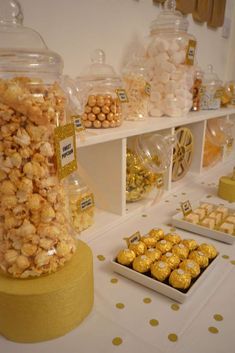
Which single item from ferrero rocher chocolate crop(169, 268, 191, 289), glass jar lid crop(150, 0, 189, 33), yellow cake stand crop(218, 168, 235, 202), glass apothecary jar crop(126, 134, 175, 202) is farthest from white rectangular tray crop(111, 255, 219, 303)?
glass jar lid crop(150, 0, 189, 33)

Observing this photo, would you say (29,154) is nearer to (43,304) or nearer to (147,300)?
(43,304)

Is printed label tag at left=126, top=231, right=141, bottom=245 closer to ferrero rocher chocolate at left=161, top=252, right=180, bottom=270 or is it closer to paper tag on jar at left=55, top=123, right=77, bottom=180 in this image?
ferrero rocher chocolate at left=161, top=252, right=180, bottom=270

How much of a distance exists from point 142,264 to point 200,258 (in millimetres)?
143

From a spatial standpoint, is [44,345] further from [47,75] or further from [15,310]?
[47,75]

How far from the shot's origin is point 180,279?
0.62m

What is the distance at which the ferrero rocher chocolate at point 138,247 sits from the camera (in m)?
0.73

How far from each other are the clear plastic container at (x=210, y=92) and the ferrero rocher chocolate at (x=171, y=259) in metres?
0.96

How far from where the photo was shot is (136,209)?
1019 millimetres

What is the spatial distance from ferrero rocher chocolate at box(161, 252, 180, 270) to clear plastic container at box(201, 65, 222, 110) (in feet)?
3.14

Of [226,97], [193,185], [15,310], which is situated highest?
[226,97]

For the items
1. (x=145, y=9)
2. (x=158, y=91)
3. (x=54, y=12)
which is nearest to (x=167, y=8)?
(x=145, y=9)

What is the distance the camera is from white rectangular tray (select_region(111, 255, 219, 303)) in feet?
2.01

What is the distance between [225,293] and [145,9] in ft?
3.61

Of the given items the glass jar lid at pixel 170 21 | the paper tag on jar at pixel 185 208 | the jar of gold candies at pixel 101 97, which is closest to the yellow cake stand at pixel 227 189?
the paper tag on jar at pixel 185 208
